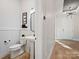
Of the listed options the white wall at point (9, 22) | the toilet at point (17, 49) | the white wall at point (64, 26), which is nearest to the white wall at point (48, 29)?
the white wall at point (64, 26)

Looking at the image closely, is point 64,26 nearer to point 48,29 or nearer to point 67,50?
point 67,50

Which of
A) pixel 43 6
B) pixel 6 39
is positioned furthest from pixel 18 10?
pixel 43 6

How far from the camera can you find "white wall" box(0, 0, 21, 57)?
14.3ft

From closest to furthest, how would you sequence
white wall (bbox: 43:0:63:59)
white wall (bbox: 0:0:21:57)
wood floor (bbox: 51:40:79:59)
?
1. wood floor (bbox: 51:40:79:59)
2. white wall (bbox: 43:0:63:59)
3. white wall (bbox: 0:0:21:57)

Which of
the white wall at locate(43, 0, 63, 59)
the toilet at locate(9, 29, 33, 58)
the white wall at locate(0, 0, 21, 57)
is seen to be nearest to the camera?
the white wall at locate(43, 0, 63, 59)

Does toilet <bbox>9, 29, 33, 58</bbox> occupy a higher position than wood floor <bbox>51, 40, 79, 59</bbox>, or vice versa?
wood floor <bbox>51, 40, 79, 59</bbox>

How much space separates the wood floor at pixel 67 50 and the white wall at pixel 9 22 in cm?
298

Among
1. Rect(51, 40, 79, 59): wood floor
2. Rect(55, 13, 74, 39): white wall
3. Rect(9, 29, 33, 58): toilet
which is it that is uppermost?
Rect(55, 13, 74, 39): white wall

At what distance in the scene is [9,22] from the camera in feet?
15.0

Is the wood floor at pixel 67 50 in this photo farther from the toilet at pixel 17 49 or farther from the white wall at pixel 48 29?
the toilet at pixel 17 49

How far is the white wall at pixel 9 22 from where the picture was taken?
4352mm

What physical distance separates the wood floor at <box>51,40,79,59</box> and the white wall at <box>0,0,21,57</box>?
2975 millimetres

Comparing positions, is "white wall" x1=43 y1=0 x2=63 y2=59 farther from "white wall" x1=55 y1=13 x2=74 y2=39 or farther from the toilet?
the toilet

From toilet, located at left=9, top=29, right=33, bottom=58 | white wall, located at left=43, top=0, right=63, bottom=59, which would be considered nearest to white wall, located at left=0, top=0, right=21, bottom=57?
toilet, located at left=9, top=29, right=33, bottom=58
